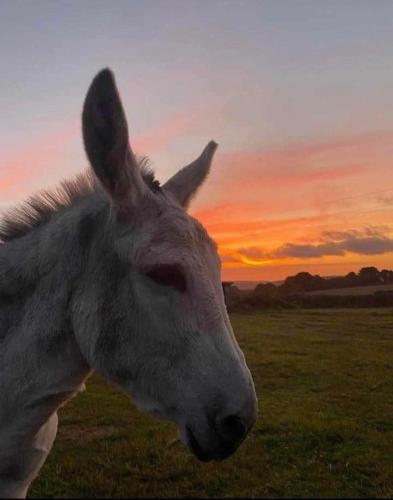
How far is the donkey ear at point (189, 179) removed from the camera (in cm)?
428

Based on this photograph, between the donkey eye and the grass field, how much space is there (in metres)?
4.37

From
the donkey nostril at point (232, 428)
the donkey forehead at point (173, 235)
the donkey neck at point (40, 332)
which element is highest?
the donkey forehead at point (173, 235)

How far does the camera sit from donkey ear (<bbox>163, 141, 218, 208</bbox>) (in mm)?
4281

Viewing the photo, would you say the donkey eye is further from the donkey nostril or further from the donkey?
the donkey nostril

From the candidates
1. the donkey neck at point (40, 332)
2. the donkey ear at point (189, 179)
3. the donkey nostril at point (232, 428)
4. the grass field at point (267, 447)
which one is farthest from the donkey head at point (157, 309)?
the grass field at point (267, 447)

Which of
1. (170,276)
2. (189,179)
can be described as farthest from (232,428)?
(189,179)

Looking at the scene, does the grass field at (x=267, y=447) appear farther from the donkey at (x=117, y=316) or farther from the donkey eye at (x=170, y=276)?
the donkey eye at (x=170, y=276)

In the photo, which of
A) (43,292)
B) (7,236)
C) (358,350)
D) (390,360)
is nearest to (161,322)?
(43,292)

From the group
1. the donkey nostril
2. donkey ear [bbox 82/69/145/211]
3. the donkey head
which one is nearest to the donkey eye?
the donkey head

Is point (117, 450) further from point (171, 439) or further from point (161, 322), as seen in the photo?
point (161, 322)

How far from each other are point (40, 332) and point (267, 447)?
7325 mm

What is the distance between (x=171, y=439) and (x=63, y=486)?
2645 millimetres

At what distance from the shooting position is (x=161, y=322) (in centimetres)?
310

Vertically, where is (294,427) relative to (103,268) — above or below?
below
